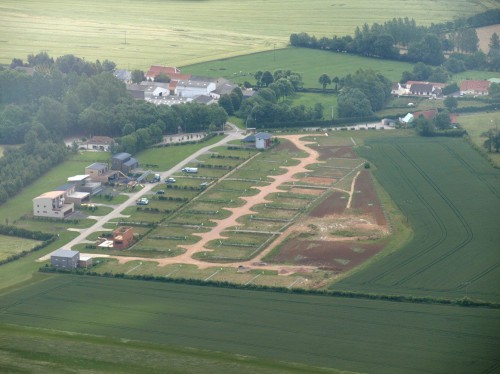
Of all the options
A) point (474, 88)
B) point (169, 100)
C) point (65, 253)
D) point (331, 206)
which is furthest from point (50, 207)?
point (474, 88)

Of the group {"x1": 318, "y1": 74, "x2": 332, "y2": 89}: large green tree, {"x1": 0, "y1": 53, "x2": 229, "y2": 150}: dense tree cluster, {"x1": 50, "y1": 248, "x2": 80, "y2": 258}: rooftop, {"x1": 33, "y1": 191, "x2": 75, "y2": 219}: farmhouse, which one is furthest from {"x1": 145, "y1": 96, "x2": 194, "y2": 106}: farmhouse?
{"x1": 50, "y1": 248, "x2": 80, "y2": 258}: rooftop

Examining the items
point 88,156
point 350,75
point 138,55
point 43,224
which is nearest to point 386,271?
point 43,224

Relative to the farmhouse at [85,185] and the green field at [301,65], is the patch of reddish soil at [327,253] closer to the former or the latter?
the farmhouse at [85,185]

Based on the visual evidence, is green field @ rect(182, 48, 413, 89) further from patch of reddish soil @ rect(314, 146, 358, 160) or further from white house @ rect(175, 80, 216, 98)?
patch of reddish soil @ rect(314, 146, 358, 160)

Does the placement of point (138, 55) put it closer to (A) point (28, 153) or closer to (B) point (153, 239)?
(A) point (28, 153)

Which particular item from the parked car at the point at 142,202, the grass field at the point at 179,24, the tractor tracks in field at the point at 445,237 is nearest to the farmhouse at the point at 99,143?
the parked car at the point at 142,202

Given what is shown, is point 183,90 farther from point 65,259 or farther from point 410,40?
point 65,259
